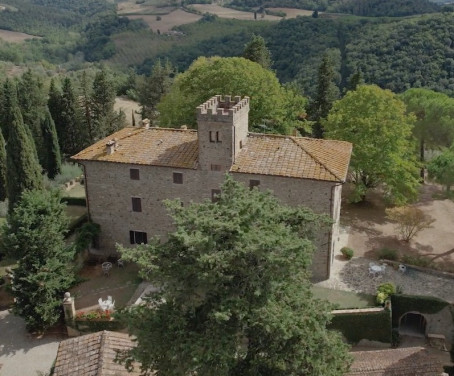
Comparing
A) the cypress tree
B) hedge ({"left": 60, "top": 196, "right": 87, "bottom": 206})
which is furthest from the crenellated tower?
the cypress tree

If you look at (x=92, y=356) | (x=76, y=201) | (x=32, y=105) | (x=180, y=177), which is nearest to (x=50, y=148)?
(x=76, y=201)

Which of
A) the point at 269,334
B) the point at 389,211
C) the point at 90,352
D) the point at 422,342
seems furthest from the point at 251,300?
the point at 389,211

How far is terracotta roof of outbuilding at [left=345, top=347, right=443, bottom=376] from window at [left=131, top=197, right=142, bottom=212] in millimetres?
15897

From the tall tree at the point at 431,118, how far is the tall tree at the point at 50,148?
34.1 metres

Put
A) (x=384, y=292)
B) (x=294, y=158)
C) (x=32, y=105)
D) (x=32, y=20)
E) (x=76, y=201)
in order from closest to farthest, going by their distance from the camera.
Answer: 1. (x=384, y=292)
2. (x=294, y=158)
3. (x=76, y=201)
4. (x=32, y=105)
5. (x=32, y=20)

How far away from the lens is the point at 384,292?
27.5 m

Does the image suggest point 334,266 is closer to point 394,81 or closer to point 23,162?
point 23,162

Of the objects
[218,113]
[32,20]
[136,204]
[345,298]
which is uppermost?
[32,20]

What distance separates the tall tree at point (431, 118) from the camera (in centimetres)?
4159

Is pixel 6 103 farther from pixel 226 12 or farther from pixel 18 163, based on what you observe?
pixel 226 12

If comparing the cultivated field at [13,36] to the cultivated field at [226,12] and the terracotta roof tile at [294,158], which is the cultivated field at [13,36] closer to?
the cultivated field at [226,12]

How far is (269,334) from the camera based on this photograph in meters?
15.5

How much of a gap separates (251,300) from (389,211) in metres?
21.4

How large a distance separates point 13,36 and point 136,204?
A: 482ft
